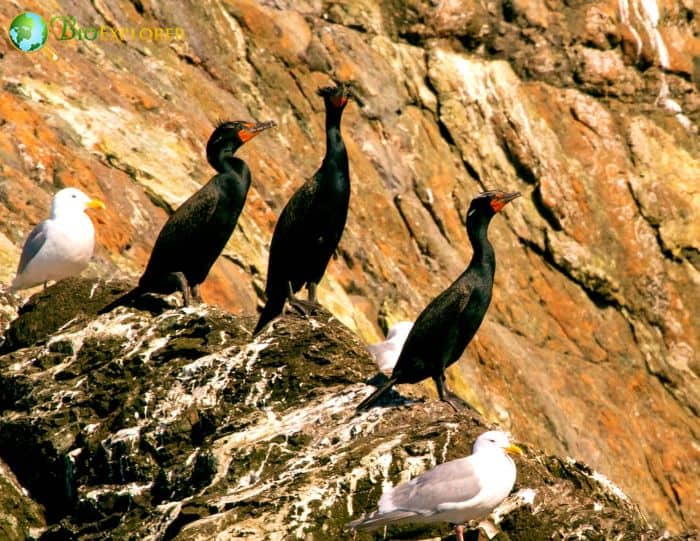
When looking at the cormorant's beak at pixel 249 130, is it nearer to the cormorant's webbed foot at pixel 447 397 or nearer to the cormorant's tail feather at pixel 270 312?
the cormorant's tail feather at pixel 270 312

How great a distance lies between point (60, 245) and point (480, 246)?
4.47m

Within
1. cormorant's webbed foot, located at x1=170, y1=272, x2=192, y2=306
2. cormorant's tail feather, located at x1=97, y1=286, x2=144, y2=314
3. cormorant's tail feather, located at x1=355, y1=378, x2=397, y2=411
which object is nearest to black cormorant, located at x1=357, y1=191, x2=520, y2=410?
cormorant's tail feather, located at x1=355, y1=378, x2=397, y2=411

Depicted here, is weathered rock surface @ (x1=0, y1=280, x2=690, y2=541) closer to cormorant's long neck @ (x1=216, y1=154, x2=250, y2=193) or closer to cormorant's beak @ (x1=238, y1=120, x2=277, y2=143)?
cormorant's long neck @ (x1=216, y1=154, x2=250, y2=193)

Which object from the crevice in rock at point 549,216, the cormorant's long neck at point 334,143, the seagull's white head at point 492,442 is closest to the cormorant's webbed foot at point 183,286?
the cormorant's long neck at point 334,143

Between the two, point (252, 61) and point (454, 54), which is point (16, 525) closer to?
point (252, 61)

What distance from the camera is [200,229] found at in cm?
1415

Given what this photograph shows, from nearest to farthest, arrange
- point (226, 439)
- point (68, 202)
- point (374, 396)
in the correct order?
point (374, 396) → point (226, 439) → point (68, 202)

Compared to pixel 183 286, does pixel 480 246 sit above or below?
below

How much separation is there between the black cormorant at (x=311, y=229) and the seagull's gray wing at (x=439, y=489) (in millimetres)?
3616

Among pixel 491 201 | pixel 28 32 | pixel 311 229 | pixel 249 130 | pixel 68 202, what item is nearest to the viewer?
pixel 491 201

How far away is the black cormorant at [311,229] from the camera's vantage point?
13469 millimetres

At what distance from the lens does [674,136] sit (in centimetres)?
3775

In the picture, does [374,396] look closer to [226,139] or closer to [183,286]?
[183,286]

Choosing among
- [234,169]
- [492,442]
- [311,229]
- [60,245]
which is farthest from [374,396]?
[60,245]
